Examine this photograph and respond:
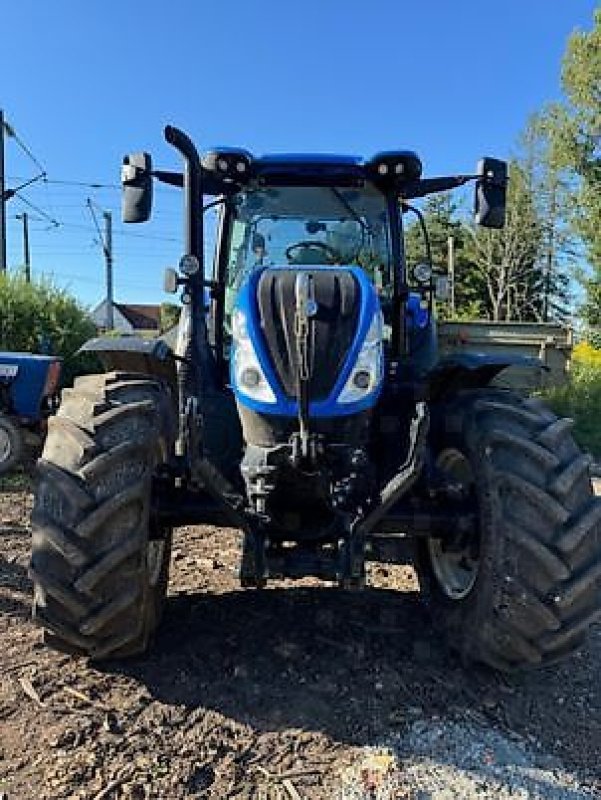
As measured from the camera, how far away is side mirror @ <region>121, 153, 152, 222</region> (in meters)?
3.97

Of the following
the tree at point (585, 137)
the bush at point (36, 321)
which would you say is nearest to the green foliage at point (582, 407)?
the tree at point (585, 137)

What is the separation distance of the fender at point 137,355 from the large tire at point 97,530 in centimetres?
32

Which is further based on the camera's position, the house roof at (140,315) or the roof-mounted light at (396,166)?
the house roof at (140,315)

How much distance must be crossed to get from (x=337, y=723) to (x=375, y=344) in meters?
1.52

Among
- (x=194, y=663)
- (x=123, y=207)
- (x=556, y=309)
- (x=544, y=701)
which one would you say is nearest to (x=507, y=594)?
(x=544, y=701)

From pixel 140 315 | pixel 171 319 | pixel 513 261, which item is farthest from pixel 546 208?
pixel 140 315

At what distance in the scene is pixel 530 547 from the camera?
3213mm

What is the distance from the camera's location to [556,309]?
105 ft

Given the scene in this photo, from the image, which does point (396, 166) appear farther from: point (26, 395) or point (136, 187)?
point (26, 395)

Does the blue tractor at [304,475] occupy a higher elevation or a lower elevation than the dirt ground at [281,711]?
higher

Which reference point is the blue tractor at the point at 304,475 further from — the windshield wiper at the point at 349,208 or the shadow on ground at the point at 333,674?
the windshield wiper at the point at 349,208

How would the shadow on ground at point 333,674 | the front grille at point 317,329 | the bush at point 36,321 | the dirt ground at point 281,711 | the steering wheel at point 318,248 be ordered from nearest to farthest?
the dirt ground at point 281,711 < the shadow on ground at point 333,674 < the front grille at point 317,329 < the steering wheel at point 318,248 < the bush at point 36,321

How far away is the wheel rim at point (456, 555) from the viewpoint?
364cm

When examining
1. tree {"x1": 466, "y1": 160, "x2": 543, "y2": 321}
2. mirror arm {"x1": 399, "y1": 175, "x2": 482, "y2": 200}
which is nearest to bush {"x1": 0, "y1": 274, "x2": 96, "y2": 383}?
mirror arm {"x1": 399, "y1": 175, "x2": 482, "y2": 200}
